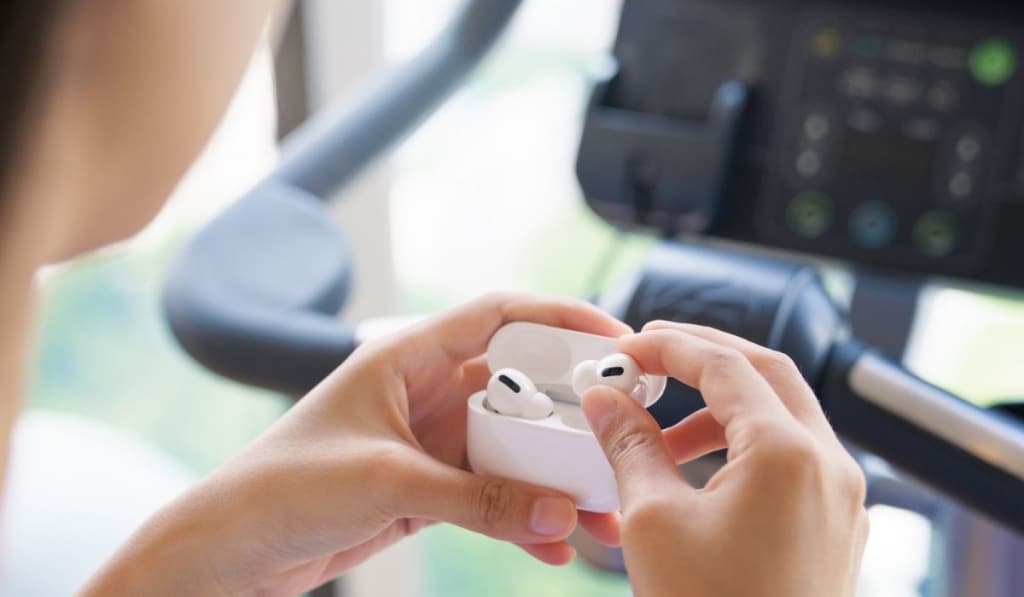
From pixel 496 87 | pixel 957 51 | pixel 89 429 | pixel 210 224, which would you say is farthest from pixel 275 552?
pixel 496 87

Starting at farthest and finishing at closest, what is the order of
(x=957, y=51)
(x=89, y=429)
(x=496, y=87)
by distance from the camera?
(x=496, y=87) → (x=89, y=429) → (x=957, y=51)

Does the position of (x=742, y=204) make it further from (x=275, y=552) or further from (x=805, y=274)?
(x=275, y=552)

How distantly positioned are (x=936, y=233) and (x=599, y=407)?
0.44 meters

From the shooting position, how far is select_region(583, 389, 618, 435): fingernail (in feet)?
1.87

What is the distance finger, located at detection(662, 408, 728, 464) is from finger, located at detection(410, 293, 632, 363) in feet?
0.21

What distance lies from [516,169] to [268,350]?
56.5 inches

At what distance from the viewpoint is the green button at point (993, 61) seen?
892 mm

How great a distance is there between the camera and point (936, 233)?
91cm

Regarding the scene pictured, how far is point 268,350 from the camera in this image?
0.82 meters

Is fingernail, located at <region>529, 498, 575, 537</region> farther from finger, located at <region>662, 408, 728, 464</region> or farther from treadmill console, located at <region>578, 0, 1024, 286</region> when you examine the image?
treadmill console, located at <region>578, 0, 1024, 286</region>

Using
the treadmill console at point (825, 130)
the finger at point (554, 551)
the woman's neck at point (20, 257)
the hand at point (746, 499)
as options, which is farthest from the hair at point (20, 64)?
the treadmill console at point (825, 130)

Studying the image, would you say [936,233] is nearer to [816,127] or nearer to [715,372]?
[816,127]

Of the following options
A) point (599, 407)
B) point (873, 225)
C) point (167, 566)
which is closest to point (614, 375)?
point (599, 407)

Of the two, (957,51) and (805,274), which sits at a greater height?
(957,51)
